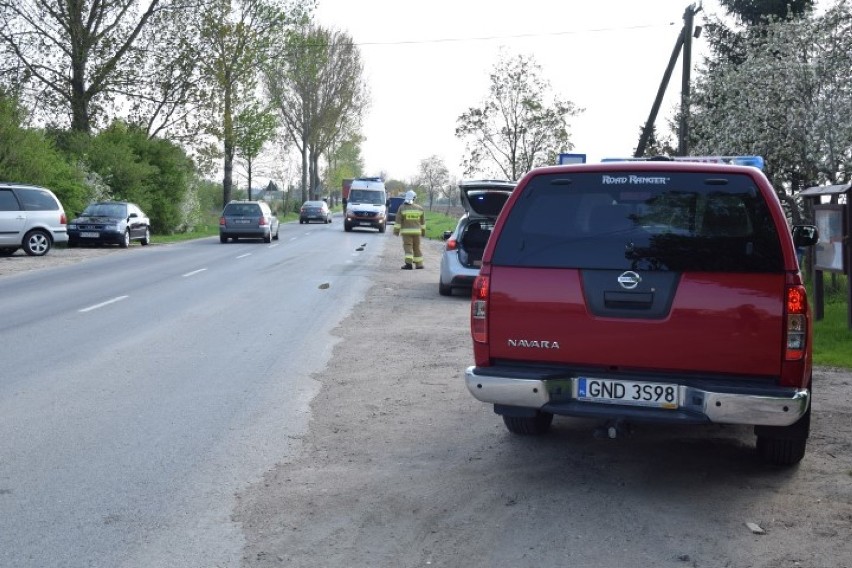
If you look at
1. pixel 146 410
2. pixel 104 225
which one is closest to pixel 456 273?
pixel 146 410

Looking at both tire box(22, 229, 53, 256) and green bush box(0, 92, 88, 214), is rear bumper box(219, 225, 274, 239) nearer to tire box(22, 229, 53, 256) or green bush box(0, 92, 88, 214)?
green bush box(0, 92, 88, 214)

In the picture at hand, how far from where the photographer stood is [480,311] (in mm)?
6090

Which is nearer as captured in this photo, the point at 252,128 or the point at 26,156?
the point at 26,156

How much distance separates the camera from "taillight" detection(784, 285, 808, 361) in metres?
5.39

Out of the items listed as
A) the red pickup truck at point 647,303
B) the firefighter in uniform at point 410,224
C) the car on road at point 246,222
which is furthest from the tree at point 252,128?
the red pickup truck at point 647,303

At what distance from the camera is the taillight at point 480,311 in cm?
603

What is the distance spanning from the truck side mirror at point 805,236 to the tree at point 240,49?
3995cm

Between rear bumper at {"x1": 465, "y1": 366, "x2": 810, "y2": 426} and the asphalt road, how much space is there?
1562mm

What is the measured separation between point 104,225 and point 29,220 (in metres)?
5.28

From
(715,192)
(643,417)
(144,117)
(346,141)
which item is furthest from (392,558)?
(346,141)

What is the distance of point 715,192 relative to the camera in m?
5.73

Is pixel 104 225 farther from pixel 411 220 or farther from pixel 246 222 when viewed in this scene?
pixel 411 220

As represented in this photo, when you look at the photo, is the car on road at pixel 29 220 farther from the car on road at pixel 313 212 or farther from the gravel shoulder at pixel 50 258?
the car on road at pixel 313 212

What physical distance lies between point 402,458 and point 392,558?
6.14 ft
